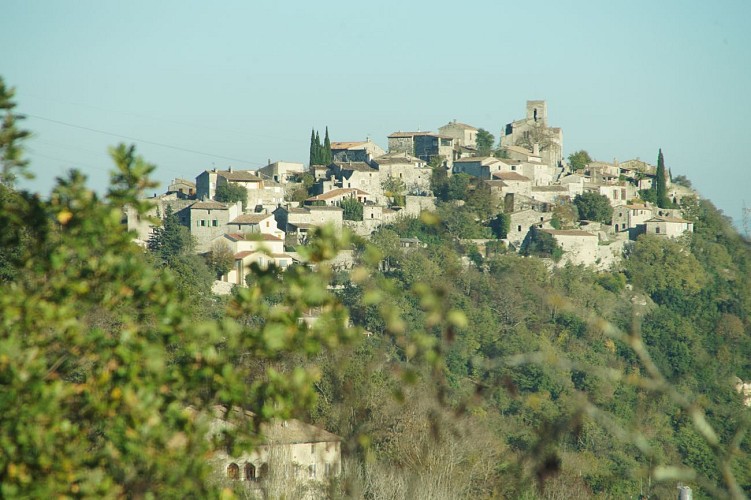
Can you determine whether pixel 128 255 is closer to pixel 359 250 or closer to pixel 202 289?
pixel 202 289

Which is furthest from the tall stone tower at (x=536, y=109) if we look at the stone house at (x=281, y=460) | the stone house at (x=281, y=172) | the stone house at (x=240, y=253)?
the stone house at (x=281, y=460)

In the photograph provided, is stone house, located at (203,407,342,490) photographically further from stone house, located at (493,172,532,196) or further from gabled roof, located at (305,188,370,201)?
stone house, located at (493,172,532,196)

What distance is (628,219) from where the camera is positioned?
51.5 metres

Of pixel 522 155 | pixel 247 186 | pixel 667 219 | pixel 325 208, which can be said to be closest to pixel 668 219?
pixel 667 219

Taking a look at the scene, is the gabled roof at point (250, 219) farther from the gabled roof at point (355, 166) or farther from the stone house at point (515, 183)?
the stone house at point (515, 183)

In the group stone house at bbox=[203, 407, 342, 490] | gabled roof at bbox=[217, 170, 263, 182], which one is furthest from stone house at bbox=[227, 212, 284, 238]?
stone house at bbox=[203, 407, 342, 490]

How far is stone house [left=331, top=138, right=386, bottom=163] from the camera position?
54.2 meters

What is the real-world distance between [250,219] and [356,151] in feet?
40.8

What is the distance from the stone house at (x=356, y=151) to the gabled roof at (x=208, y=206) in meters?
11.1

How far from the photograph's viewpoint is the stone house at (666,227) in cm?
5109

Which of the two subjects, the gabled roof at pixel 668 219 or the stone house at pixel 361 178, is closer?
the stone house at pixel 361 178

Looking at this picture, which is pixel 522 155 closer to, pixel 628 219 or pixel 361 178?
pixel 628 219

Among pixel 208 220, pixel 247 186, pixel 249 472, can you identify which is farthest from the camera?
pixel 247 186

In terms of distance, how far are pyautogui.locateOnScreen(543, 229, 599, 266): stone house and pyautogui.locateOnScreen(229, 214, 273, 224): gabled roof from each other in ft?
44.2
